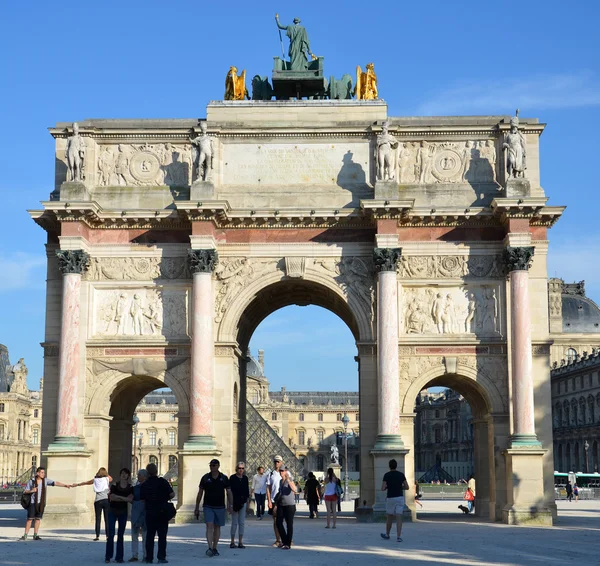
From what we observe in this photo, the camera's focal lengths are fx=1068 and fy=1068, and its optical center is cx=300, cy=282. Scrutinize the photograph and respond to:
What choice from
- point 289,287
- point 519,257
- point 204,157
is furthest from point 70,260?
point 519,257

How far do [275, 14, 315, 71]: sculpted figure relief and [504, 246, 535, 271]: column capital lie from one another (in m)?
10.1

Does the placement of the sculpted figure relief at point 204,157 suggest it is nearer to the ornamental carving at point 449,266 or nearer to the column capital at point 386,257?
the column capital at point 386,257

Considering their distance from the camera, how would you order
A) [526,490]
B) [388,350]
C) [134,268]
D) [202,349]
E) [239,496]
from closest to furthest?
1. [239,496]
2. [526,490]
3. [388,350]
4. [202,349]
5. [134,268]

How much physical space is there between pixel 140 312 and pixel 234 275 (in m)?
3.30

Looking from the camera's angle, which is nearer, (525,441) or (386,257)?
(525,441)

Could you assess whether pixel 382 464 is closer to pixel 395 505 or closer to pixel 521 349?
pixel 521 349

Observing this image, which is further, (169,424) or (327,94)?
(169,424)

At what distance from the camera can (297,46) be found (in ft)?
125

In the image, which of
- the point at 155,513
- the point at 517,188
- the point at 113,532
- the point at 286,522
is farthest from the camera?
the point at 517,188

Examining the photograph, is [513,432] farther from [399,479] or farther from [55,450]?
[55,450]

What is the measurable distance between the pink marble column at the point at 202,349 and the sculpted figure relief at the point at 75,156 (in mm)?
4616

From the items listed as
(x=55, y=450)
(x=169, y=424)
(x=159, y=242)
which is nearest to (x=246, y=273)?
(x=159, y=242)

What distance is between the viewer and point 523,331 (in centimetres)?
3338

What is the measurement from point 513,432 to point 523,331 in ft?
10.4
